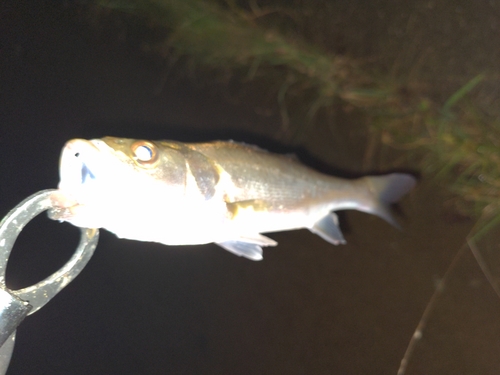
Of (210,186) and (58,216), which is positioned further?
(210,186)

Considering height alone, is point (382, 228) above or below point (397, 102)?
below

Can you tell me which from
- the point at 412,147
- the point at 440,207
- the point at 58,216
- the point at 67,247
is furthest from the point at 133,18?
the point at 440,207

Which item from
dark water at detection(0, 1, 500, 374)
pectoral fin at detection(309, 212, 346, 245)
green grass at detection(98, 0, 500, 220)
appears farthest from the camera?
green grass at detection(98, 0, 500, 220)

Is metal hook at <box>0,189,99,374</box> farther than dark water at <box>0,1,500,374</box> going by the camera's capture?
No

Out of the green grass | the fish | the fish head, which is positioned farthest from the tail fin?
the fish head

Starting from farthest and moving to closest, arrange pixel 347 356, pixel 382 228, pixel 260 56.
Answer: pixel 260 56, pixel 382 228, pixel 347 356

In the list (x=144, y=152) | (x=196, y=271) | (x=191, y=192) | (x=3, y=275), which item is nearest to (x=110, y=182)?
(x=144, y=152)

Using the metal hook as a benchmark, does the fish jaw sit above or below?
above

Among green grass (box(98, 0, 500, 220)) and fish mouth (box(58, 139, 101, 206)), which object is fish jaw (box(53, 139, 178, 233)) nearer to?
fish mouth (box(58, 139, 101, 206))

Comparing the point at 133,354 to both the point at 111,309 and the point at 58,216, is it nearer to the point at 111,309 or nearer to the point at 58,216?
the point at 111,309
